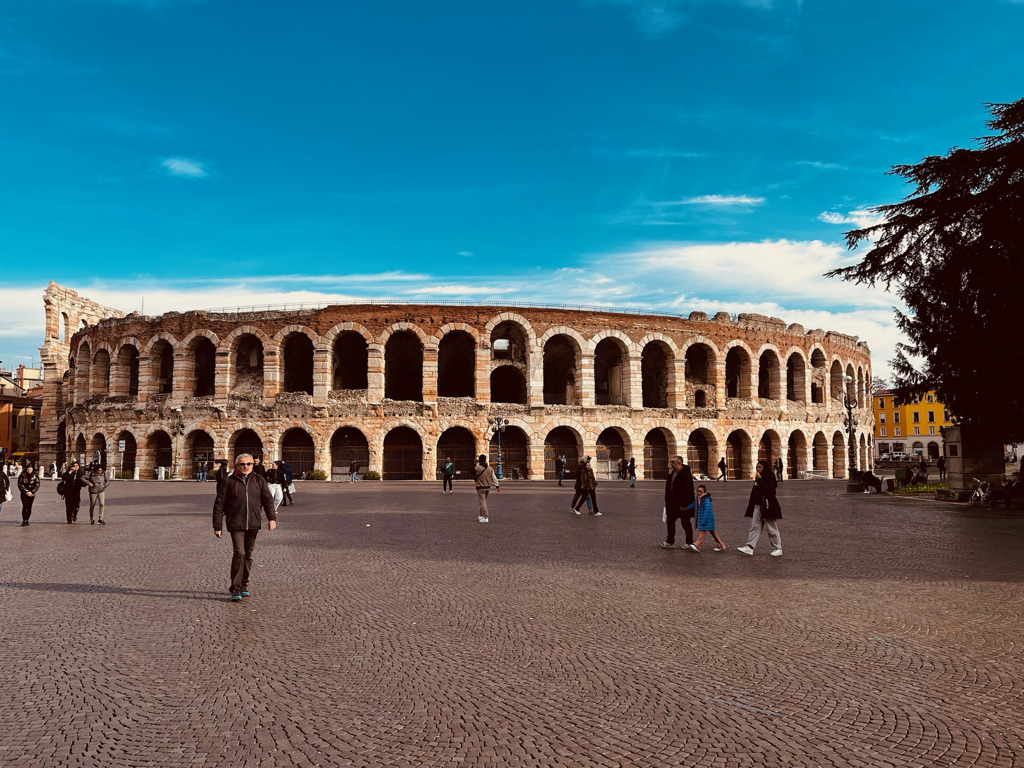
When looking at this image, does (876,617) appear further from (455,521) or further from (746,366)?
(746,366)

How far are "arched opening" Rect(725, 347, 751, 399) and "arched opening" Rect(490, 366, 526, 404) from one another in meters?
12.6

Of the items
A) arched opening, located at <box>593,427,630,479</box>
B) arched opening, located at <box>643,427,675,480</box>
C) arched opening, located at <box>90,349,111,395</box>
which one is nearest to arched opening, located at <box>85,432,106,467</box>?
arched opening, located at <box>90,349,111,395</box>

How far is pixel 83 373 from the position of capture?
143 ft

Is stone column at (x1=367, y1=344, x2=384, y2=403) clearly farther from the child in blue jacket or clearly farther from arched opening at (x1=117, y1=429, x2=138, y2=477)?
the child in blue jacket

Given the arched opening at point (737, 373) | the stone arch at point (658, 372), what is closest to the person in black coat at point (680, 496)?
the stone arch at point (658, 372)

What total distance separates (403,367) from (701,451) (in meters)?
18.6

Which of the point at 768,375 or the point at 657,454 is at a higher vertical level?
the point at 768,375

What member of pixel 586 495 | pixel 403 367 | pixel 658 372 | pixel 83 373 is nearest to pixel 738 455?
pixel 658 372

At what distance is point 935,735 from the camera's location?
3.78 metres

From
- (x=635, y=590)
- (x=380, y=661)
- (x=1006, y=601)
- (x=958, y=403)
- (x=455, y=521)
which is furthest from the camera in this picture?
(x=958, y=403)

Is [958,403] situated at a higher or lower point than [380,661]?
higher

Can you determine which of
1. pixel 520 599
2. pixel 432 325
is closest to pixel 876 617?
pixel 520 599

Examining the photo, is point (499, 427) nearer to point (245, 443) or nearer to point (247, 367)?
point (245, 443)

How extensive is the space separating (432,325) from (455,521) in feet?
76.0
